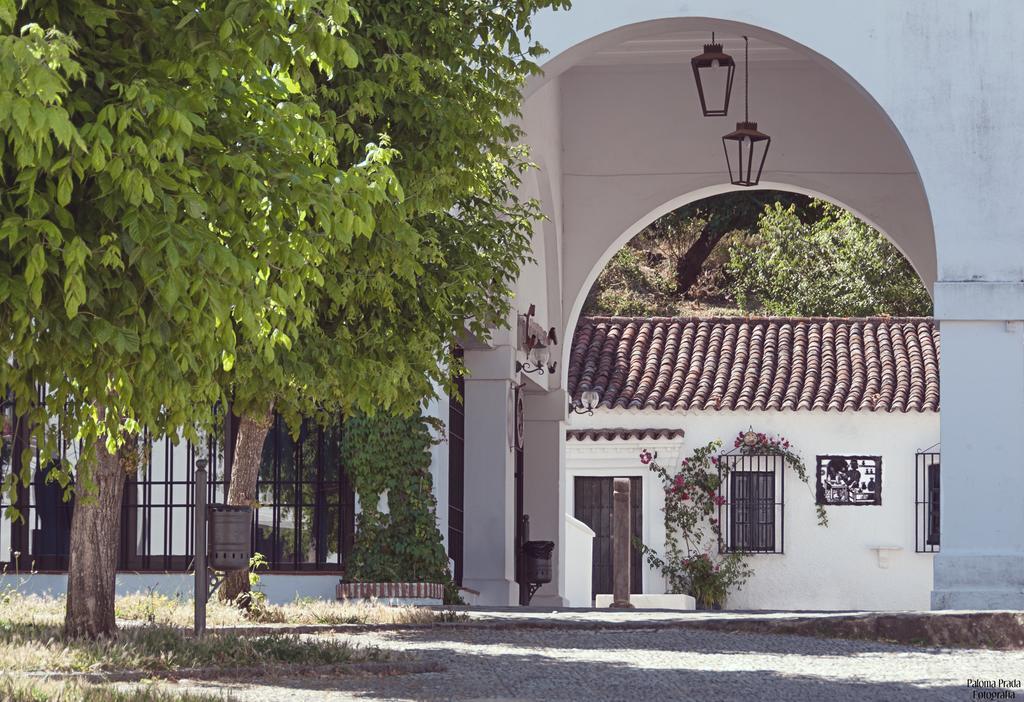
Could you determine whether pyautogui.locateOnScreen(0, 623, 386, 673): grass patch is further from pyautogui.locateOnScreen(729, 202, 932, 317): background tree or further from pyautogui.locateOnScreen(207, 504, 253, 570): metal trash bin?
pyautogui.locateOnScreen(729, 202, 932, 317): background tree

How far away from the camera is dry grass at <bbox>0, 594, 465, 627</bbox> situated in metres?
9.91

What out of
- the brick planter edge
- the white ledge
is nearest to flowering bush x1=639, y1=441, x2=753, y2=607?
the white ledge

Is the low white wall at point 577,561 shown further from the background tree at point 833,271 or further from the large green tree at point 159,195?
the large green tree at point 159,195

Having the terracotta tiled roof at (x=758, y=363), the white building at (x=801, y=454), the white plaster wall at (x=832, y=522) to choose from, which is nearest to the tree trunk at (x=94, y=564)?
the white building at (x=801, y=454)

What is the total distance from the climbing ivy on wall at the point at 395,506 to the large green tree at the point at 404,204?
341 centimetres

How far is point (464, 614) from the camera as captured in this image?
10492 millimetres

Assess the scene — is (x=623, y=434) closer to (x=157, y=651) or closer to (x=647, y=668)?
(x=647, y=668)

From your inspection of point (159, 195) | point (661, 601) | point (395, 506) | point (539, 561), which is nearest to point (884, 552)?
point (661, 601)

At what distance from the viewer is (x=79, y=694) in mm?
5797

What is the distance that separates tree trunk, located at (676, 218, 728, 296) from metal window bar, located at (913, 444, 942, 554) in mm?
13718

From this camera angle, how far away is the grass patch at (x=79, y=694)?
18.7 ft

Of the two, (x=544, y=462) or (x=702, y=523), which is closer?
(x=544, y=462)

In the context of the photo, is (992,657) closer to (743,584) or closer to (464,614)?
(464,614)

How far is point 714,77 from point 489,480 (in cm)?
441
